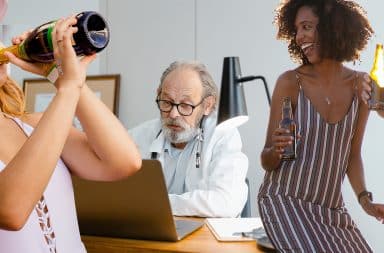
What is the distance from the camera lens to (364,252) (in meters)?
0.98

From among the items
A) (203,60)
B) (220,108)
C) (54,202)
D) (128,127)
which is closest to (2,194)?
(54,202)

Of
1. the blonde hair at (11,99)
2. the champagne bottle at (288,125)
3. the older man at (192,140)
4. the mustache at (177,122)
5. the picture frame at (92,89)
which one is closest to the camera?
the blonde hair at (11,99)

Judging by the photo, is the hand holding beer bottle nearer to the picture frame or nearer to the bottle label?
the bottle label

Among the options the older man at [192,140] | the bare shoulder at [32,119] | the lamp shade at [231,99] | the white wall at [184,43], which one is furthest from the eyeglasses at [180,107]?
the bare shoulder at [32,119]

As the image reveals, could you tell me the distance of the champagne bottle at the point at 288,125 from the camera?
1.01 metres

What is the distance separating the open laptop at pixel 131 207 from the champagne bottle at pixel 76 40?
0.31m

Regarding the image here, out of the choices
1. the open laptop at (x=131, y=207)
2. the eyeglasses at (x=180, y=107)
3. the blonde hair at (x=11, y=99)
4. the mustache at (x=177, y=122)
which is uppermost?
the blonde hair at (x=11, y=99)

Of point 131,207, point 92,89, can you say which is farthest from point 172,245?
point 92,89

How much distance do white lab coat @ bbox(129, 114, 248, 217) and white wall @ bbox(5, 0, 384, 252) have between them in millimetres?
46

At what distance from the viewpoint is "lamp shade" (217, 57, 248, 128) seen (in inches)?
43.5

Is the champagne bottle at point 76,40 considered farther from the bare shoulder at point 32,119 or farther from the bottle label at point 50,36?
the bare shoulder at point 32,119

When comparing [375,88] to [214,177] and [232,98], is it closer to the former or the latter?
[232,98]

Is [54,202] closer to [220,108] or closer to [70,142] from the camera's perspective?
Result: [70,142]

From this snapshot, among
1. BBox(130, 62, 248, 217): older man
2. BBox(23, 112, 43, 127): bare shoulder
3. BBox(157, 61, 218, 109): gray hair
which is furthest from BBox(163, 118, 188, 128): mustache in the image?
BBox(23, 112, 43, 127): bare shoulder
